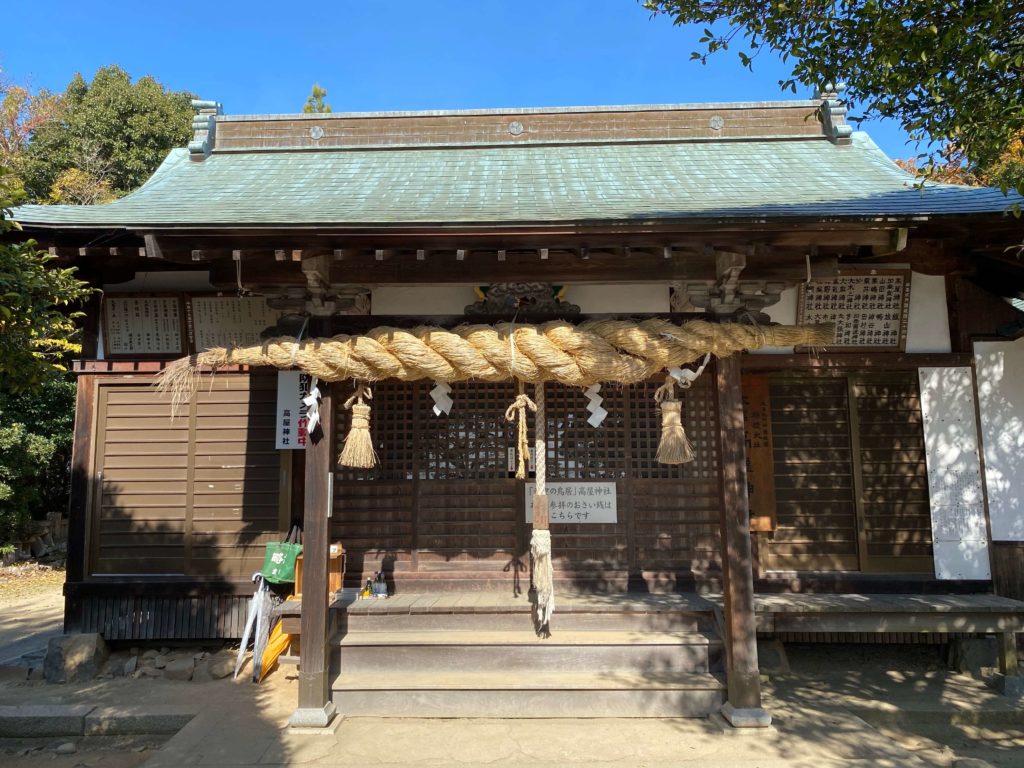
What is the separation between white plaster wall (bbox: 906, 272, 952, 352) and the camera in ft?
21.5

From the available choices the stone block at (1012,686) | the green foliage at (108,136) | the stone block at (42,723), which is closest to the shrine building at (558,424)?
the stone block at (1012,686)

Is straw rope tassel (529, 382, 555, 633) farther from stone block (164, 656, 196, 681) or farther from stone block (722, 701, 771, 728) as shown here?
stone block (164, 656, 196, 681)

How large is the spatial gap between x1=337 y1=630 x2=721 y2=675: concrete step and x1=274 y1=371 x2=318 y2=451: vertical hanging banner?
219 cm

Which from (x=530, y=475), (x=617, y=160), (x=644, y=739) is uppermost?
(x=617, y=160)

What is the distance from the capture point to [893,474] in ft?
22.0

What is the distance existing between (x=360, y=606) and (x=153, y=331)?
12.2ft

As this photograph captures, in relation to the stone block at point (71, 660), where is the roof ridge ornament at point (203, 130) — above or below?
above

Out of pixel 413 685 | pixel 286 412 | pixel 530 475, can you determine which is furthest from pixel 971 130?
pixel 286 412

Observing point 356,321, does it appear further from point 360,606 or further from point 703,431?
point 703,431

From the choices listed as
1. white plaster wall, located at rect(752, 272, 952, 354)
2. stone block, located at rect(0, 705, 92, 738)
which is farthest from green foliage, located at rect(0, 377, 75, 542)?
white plaster wall, located at rect(752, 272, 952, 354)

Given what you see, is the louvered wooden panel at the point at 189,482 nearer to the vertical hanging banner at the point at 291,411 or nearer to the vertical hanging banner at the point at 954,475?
the vertical hanging banner at the point at 291,411

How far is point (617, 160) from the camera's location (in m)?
7.27

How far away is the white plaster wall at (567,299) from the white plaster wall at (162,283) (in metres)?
1.99

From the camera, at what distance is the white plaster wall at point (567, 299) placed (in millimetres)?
6387
